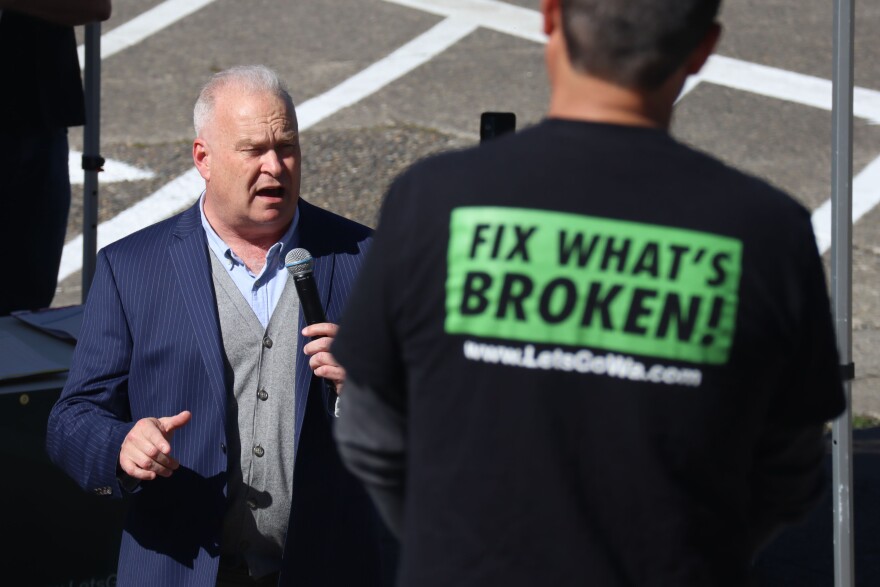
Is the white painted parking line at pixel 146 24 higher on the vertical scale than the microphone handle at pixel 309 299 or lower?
higher

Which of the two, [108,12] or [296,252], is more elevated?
[108,12]

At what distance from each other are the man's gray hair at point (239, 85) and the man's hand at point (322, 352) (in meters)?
0.69

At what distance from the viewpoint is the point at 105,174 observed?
36.8 feet

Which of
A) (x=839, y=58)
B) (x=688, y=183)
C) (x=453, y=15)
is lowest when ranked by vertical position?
(x=688, y=183)

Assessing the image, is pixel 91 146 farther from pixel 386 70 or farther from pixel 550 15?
pixel 386 70

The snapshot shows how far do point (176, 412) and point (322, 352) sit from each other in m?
0.47

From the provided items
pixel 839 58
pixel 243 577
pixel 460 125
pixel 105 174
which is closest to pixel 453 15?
pixel 460 125

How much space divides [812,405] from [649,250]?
1.16ft

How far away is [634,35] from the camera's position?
1.79 metres

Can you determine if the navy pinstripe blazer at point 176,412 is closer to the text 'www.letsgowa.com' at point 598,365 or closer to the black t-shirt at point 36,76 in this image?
the text 'www.letsgowa.com' at point 598,365

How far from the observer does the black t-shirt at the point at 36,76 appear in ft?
16.7

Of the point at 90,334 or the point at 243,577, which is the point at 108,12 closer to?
the point at 90,334

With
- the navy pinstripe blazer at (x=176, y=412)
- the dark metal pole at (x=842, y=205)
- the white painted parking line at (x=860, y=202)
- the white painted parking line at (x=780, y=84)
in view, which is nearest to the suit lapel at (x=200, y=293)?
the navy pinstripe blazer at (x=176, y=412)

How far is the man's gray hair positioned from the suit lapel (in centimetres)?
28
